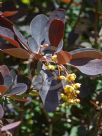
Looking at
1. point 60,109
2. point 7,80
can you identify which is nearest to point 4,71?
point 7,80

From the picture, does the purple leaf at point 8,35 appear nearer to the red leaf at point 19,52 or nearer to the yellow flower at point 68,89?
the red leaf at point 19,52

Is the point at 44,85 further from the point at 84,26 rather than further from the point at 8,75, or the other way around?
the point at 84,26

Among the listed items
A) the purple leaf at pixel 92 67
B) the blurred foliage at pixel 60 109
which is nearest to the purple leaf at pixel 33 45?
the purple leaf at pixel 92 67

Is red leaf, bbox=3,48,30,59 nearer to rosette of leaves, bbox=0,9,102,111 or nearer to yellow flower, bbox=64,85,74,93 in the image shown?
rosette of leaves, bbox=0,9,102,111

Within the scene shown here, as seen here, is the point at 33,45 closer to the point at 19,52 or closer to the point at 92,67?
the point at 19,52

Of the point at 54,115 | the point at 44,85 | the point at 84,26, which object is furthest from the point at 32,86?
the point at 84,26

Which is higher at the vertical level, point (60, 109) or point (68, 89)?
Result: point (68, 89)
